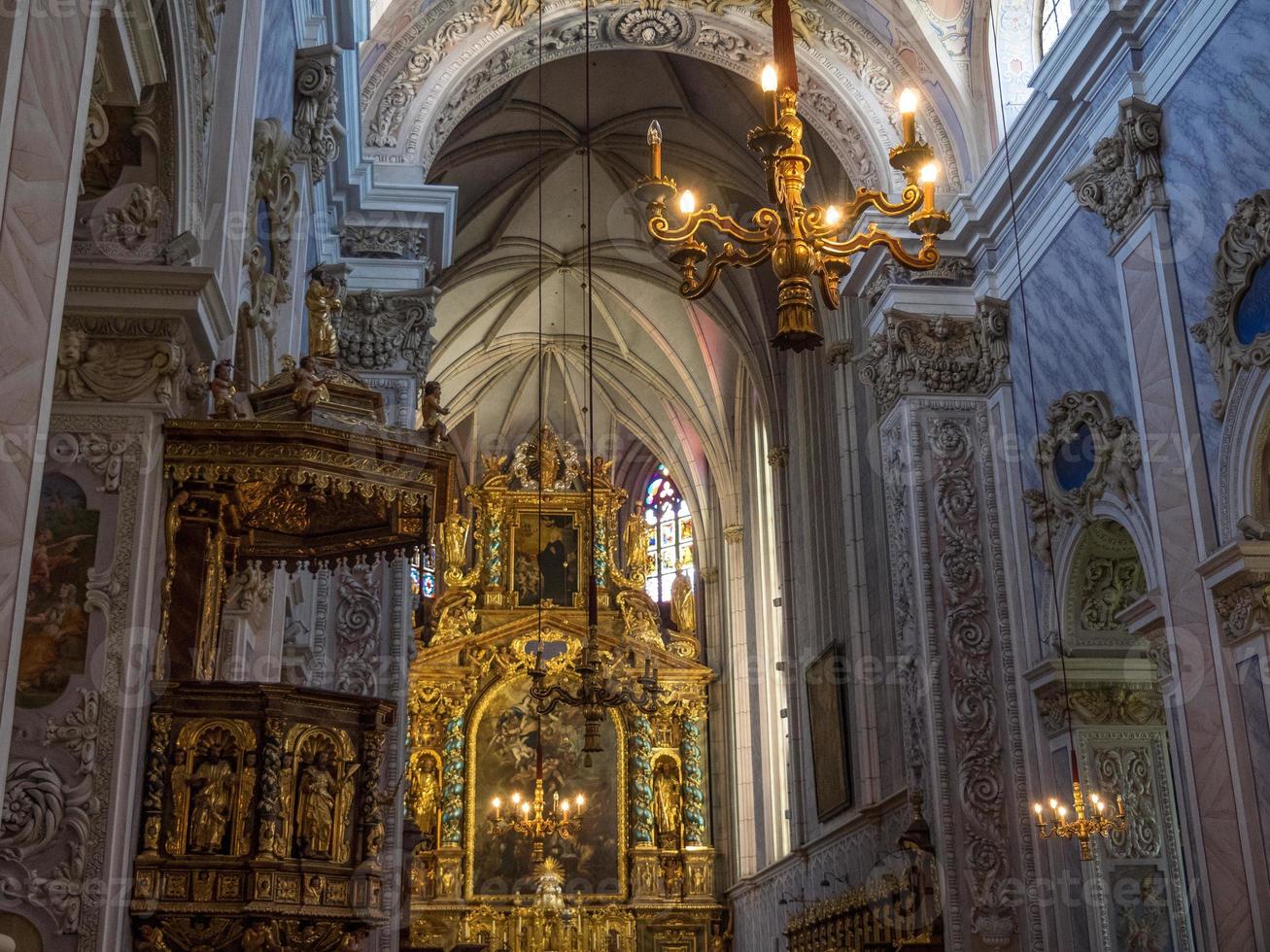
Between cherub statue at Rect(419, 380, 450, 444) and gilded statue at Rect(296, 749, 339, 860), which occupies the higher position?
cherub statue at Rect(419, 380, 450, 444)

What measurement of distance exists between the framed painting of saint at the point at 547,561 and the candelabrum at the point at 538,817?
3.40m

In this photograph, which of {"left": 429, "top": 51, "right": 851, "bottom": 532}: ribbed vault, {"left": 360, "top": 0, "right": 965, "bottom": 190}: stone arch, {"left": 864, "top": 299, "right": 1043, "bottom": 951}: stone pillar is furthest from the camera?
{"left": 429, "top": 51, "right": 851, "bottom": 532}: ribbed vault

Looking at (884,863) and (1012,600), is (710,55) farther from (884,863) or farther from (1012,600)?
(884,863)

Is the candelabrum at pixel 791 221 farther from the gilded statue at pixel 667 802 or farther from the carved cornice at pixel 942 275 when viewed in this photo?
the gilded statue at pixel 667 802

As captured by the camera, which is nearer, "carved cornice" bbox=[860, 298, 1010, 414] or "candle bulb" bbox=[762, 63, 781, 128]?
"candle bulb" bbox=[762, 63, 781, 128]

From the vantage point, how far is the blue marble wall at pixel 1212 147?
8617 millimetres

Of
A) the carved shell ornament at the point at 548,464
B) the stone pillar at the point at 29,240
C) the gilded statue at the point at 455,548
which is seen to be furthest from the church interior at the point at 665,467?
the carved shell ornament at the point at 548,464

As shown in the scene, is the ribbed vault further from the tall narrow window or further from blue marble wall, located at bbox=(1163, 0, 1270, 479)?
blue marble wall, located at bbox=(1163, 0, 1270, 479)

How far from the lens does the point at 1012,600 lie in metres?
12.3

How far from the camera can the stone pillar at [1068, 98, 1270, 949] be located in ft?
28.1

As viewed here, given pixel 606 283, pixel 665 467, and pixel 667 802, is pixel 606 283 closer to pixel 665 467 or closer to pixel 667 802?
pixel 665 467

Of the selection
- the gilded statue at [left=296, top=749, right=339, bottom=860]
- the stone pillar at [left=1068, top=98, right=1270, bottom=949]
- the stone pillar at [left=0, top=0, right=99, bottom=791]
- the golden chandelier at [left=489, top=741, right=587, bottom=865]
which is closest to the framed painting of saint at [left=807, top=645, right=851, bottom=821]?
the golden chandelier at [left=489, top=741, right=587, bottom=865]

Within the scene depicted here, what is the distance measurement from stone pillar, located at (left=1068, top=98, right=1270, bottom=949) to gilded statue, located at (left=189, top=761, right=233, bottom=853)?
577cm

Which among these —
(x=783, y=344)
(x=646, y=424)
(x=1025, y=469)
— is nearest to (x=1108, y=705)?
(x=1025, y=469)
